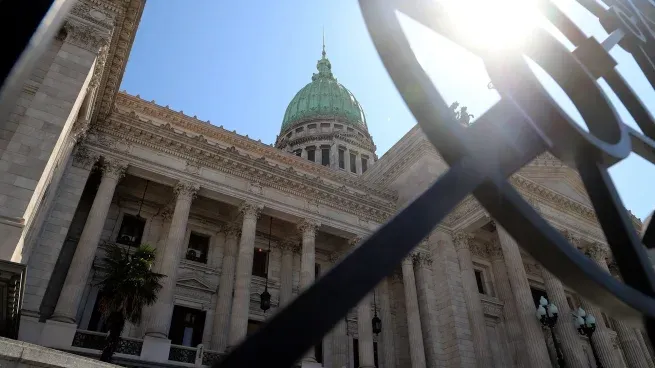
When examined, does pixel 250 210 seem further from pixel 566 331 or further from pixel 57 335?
pixel 566 331

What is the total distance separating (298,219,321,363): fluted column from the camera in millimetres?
23078

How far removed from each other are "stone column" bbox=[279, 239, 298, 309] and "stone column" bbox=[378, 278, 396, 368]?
18.3 ft

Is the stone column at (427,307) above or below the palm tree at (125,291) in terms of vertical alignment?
above

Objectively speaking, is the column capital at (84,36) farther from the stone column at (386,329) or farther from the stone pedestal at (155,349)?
the stone column at (386,329)

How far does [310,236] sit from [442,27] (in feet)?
73.7

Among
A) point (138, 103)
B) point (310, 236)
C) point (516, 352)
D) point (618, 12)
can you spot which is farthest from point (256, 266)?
Answer: point (618, 12)

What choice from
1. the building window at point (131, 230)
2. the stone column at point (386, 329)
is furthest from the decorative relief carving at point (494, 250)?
the building window at point (131, 230)

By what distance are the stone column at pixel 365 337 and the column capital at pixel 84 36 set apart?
679 inches

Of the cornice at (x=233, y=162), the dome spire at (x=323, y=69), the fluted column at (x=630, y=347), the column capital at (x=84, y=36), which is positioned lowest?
the fluted column at (x=630, y=347)

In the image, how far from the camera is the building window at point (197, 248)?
78.9ft

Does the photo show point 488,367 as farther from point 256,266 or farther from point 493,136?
point 493,136

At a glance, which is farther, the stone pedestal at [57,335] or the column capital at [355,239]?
the column capital at [355,239]

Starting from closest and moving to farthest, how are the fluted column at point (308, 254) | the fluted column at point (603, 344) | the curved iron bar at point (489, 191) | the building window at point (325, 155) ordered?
the curved iron bar at point (489, 191), the fluted column at point (308, 254), the fluted column at point (603, 344), the building window at point (325, 155)

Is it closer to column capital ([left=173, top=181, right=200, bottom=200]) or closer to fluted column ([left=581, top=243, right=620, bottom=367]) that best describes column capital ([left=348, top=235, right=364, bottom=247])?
column capital ([left=173, top=181, right=200, bottom=200])
